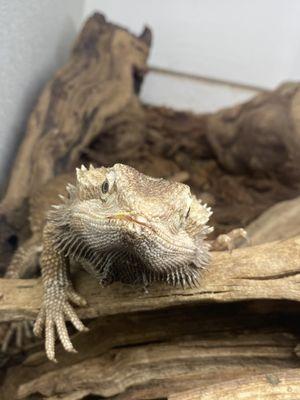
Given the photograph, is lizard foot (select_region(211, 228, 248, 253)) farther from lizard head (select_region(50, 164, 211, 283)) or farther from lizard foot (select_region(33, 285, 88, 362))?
lizard foot (select_region(33, 285, 88, 362))

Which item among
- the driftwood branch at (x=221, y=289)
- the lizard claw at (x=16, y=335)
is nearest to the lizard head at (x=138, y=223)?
Result: the driftwood branch at (x=221, y=289)

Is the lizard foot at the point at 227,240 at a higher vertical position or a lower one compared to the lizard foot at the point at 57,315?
higher

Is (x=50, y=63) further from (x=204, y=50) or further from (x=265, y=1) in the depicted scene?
(x=265, y=1)

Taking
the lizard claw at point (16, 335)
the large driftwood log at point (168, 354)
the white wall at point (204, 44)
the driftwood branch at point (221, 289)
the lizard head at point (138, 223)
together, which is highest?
the white wall at point (204, 44)

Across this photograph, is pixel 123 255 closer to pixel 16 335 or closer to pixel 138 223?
pixel 138 223

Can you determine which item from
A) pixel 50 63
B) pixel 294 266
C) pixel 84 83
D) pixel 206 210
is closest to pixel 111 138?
pixel 84 83

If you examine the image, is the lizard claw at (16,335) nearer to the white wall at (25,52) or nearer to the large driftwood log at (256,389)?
the white wall at (25,52)

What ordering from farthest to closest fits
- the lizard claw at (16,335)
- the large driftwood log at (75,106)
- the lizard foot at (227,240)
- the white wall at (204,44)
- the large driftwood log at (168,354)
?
the white wall at (204,44) < the large driftwood log at (75,106) < the lizard claw at (16,335) < the lizard foot at (227,240) < the large driftwood log at (168,354)
